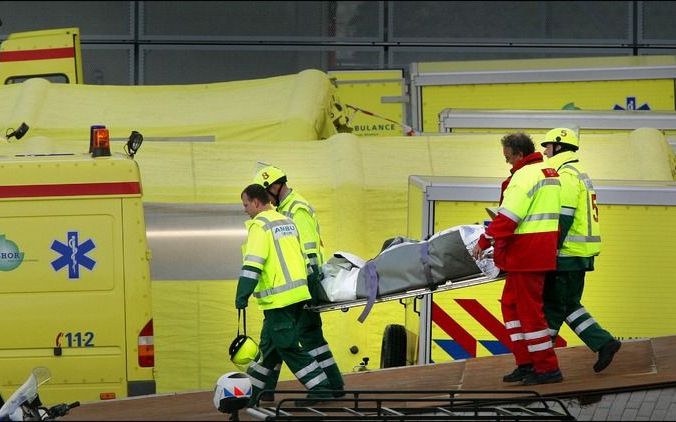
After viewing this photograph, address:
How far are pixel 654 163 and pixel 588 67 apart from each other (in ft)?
16.9

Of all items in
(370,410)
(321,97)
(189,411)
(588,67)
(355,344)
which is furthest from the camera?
(588,67)

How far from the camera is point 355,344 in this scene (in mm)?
13758

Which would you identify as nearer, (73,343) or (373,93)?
(73,343)

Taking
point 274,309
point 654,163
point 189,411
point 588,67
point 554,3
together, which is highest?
point 554,3

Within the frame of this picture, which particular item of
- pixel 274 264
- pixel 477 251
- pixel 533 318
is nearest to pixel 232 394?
pixel 274 264

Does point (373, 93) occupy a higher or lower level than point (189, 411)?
higher

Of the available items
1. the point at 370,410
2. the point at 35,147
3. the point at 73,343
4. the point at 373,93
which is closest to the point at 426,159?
the point at 35,147

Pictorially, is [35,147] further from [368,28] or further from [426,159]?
[368,28]

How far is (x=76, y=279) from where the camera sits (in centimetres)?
1098

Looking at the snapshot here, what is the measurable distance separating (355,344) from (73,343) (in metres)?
3.45

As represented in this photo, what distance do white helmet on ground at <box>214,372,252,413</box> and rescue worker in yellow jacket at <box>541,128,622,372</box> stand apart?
2.61 m

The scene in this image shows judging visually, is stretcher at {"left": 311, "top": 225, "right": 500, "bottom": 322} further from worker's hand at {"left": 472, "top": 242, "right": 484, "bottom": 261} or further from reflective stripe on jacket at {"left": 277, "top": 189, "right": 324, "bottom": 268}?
reflective stripe on jacket at {"left": 277, "top": 189, "right": 324, "bottom": 268}

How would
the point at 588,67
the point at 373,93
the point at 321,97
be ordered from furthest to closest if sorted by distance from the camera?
1. the point at 373,93
2. the point at 588,67
3. the point at 321,97

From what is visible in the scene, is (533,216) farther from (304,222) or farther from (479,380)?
(304,222)
